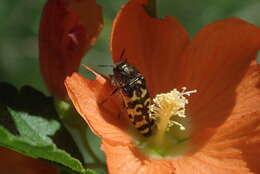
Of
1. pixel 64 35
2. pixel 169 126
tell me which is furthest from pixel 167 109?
pixel 64 35

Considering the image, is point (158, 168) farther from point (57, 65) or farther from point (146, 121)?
point (57, 65)

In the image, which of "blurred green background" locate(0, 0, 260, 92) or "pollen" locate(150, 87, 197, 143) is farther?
"blurred green background" locate(0, 0, 260, 92)

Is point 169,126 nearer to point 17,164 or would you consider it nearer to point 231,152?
point 231,152

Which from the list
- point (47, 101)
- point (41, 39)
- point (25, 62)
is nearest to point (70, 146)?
point (47, 101)

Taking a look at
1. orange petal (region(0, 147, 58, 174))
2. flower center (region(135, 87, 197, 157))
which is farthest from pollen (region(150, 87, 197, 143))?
orange petal (region(0, 147, 58, 174))

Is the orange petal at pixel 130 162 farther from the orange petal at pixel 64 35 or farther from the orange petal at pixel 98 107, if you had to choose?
the orange petal at pixel 64 35

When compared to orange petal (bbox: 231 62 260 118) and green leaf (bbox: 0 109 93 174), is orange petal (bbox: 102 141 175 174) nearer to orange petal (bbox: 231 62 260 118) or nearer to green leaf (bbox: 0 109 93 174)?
green leaf (bbox: 0 109 93 174)
